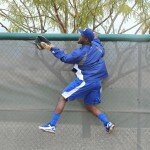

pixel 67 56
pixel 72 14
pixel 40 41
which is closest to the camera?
pixel 67 56

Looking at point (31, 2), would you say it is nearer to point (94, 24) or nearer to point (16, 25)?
point (16, 25)

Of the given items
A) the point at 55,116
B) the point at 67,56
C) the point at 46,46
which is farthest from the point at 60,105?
the point at 46,46

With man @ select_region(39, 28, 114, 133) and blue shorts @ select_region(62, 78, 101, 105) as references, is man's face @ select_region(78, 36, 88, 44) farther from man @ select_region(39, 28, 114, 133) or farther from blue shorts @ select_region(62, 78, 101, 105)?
blue shorts @ select_region(62, 78, 101, 105)

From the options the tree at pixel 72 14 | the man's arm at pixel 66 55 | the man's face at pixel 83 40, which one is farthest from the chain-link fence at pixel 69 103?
the tree at pixel 72 14

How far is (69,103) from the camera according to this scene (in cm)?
609

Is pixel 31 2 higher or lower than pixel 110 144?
higher

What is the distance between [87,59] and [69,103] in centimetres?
62

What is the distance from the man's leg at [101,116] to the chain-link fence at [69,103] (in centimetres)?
9

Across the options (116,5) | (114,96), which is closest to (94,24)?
(116,5)

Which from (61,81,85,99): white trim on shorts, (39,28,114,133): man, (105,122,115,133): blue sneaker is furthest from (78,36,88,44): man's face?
(105,122,115,133): blue sneaker

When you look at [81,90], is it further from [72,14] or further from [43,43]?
[72,14]

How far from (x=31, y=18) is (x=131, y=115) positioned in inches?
308

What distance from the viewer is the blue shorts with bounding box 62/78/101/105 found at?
5914 mm

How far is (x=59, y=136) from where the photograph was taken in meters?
6.11
